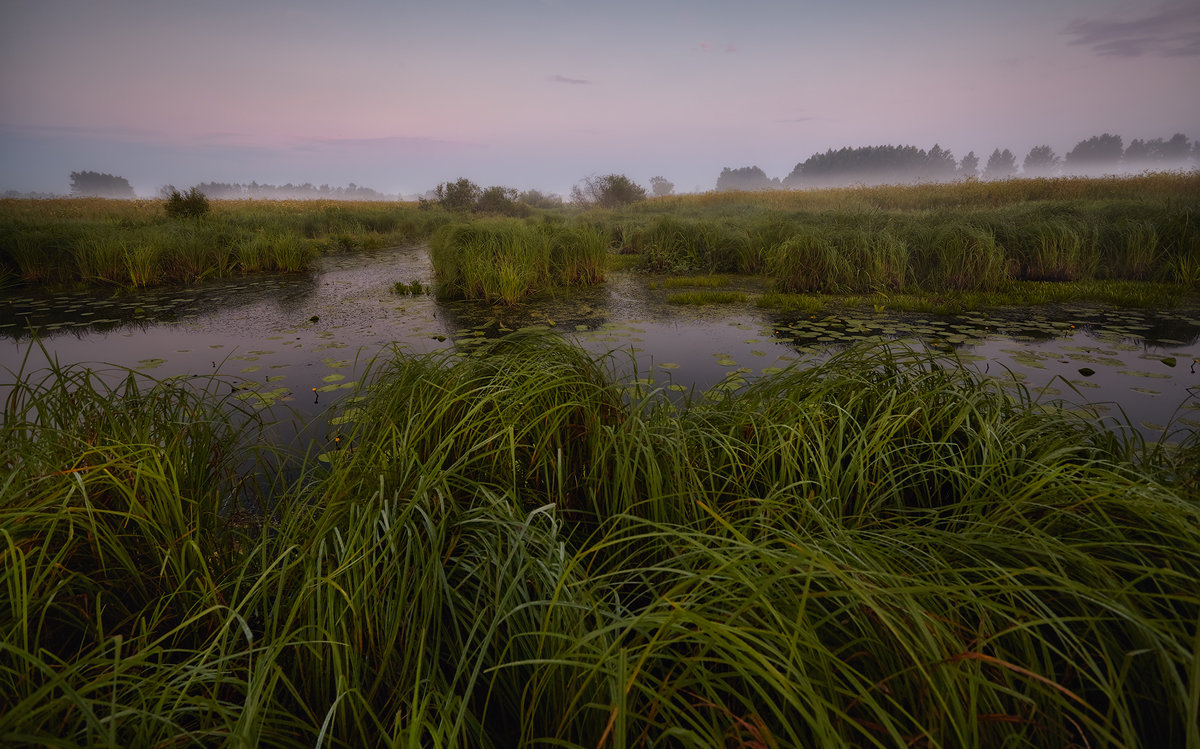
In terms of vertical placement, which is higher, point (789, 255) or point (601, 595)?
point (789, 255)

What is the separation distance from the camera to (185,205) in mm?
17203

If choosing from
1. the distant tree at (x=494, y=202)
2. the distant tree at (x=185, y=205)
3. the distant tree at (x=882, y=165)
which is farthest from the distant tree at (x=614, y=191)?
the distant tree at (x=882, y=165)

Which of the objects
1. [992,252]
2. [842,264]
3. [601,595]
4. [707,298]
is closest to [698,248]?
[842,264]

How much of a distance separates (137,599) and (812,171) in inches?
5884

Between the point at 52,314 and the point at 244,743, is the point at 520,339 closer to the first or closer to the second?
the point at 244,743

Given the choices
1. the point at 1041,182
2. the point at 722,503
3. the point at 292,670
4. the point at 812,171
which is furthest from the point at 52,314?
the point at 812,171

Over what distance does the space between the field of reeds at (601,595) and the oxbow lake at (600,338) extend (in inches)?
44.2

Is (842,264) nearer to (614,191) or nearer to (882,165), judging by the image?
(614,191)

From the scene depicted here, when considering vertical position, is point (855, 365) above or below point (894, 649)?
above

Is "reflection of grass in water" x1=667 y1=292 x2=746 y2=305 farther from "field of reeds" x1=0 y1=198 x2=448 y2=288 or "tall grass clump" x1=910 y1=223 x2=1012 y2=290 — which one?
Answer: "field of reeds" x1=0 y1=198 x2=448 y2=288

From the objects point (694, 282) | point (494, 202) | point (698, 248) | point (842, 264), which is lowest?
point (694, 282)

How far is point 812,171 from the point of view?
128250 mm

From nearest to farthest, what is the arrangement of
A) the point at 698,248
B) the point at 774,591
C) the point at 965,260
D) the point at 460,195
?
the point at 774,591, the point at 965,260, the point at 698,248, the point at 460,195

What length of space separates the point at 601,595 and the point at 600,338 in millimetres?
4251
